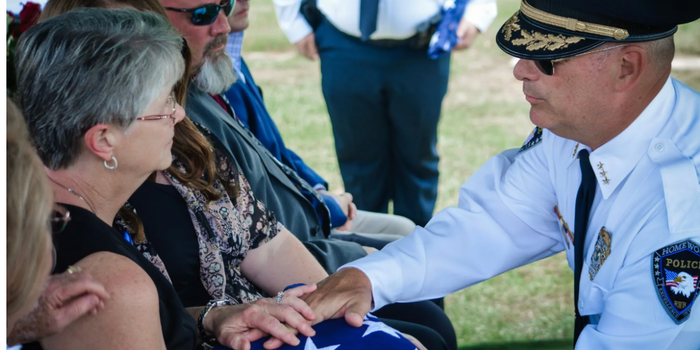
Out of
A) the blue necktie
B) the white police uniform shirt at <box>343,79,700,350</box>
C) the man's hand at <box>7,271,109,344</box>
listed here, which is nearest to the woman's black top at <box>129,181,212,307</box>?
the white police uniform shirt at <box>343,79,700,350</box>

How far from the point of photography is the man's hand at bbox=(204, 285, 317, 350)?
1.76 metres

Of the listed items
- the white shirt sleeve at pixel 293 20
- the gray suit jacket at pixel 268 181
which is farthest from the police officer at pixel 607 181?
the white shirt sleeve at pixel 293 20

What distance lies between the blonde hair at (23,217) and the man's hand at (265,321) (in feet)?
1.98

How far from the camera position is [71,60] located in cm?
164

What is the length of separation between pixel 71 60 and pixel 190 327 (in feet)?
2.09

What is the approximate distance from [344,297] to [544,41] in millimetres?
769

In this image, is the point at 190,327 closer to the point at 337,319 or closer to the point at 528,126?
the point at 337,319

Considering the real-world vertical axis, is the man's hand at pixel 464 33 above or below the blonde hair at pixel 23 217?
below

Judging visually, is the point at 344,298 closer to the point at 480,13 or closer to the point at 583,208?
the point at 583,208

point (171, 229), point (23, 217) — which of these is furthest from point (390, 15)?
point (23, 217)

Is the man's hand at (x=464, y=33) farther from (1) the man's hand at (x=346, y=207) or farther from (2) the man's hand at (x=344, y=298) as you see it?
(2) the man's hand at (x=344, y=298)

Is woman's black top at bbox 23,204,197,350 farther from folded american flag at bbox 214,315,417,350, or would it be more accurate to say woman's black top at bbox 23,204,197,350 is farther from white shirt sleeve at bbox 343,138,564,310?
white shirt sleeve at bbox 343,138,564,310

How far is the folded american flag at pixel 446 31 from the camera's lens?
162 inches

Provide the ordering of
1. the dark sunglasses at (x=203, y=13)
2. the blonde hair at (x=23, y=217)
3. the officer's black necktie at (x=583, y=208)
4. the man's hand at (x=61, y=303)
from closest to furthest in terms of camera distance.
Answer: the blonde hair at (x=23, y=217) → the man's hand at (x=61, y=303) → the officer's black necktie at (x=583, y=208) → the dark sunglasses at (x=203, y=13)
